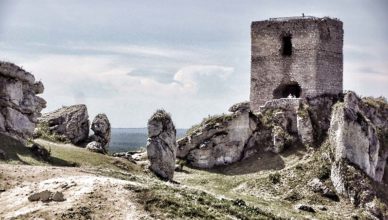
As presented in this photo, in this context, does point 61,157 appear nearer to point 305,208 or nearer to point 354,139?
point 305,208

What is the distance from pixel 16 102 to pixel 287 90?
29780mm

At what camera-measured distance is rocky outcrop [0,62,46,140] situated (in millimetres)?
48250

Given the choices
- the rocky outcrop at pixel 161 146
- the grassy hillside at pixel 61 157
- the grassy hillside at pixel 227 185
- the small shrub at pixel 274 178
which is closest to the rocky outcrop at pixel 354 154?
the grassy hillside at pixel 227 185

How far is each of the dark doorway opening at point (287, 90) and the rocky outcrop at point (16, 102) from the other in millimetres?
25980

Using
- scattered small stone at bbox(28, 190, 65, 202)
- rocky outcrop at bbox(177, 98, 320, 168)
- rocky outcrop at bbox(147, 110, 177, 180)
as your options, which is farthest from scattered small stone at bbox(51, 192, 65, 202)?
rocky outcrop at bbox(177, 98, 320, 168)

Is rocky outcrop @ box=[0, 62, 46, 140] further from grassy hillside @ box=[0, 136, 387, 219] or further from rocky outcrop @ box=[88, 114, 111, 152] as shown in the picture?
rocky outcrop @ box=[88, 114, 111, 152]

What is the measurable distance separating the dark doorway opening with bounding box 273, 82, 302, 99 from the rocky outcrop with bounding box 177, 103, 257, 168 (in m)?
5.87

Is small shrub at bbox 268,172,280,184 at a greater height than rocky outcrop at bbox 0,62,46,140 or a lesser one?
lesser

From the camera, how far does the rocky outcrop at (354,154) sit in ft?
173

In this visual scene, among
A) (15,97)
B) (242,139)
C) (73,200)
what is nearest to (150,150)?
(15,97)

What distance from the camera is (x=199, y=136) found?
2482 inches

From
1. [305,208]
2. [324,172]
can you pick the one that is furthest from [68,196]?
[324,172]

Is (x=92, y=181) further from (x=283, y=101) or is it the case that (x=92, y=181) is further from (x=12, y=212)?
(x=283, y=101)

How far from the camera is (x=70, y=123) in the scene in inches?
2325
